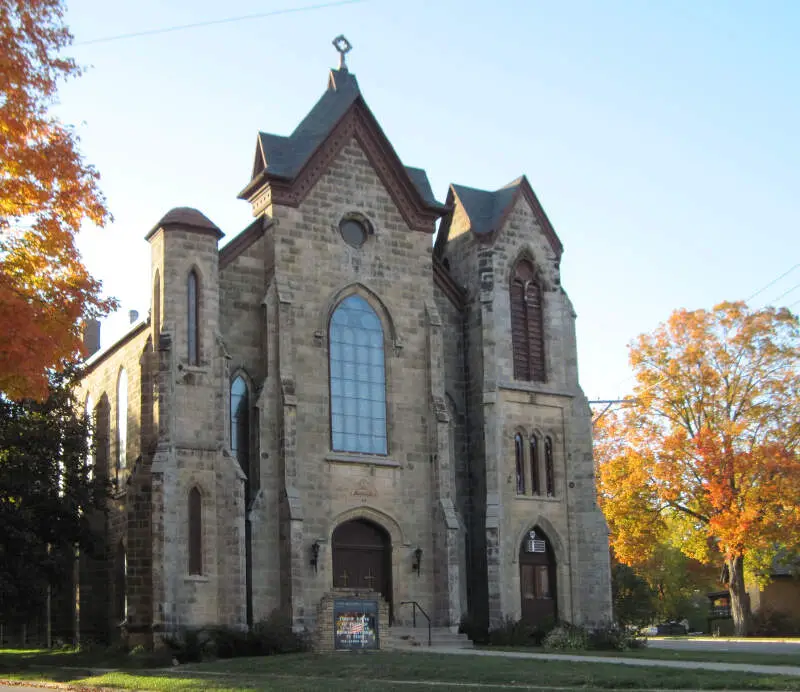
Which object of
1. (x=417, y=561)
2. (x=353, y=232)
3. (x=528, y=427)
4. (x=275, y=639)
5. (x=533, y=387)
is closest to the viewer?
(x=275, y=639)

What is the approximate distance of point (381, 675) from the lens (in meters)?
23.5

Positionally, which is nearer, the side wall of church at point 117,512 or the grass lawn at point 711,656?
the grass lawn at point 711,656

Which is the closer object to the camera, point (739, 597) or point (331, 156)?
point (331, 156)

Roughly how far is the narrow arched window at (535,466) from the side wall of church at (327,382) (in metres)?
4.01

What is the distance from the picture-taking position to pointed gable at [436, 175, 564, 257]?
134ft

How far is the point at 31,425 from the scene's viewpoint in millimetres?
35469

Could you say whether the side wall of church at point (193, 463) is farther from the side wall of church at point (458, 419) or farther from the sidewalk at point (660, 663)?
the side wall of church at point (458, 419)

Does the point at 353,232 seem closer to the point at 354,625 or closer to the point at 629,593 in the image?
the point at 354,625

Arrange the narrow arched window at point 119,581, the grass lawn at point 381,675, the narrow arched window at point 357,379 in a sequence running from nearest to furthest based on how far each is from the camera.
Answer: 1. the grass lawn at point 381,675
2. the narrow arched window at point 357,379
3. the narrow arched window at point 119,581

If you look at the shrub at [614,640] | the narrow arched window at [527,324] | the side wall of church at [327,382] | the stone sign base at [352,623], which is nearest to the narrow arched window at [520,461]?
the narrow arched window at [527,324]

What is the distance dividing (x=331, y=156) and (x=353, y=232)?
7.83 feet

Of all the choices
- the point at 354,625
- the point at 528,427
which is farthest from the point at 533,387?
the point at 354,625

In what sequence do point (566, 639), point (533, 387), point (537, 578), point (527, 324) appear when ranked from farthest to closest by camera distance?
point (527, 324) → point (533, 387) → point (537, 578) → point (566, 639)

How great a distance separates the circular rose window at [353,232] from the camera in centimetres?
3797
